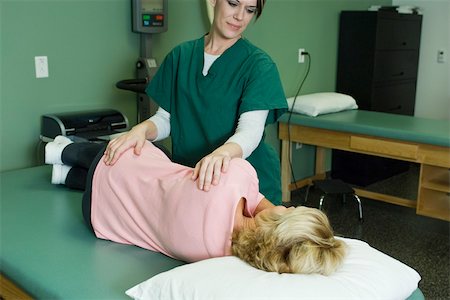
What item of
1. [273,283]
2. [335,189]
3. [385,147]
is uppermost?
[273,283]

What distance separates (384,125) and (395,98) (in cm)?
152

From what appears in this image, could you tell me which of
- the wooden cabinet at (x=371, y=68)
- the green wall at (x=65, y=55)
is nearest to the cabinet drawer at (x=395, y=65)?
the wooden cabinet at (x=371, y=68)

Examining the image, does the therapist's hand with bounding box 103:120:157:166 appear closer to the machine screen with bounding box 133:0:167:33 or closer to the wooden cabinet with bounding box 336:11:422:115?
the machine screen with bounding box 133:0:167:33

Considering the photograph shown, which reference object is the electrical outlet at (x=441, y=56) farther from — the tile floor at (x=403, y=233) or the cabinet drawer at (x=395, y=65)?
the tile floor at (x=403, y=233)

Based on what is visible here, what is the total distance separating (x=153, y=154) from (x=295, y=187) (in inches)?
104

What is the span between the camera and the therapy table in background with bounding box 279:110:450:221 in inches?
118

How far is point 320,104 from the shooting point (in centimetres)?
360

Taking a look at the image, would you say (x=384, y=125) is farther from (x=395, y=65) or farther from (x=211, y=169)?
(x=211, y=169)

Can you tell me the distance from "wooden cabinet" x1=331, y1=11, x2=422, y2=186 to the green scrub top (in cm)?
271

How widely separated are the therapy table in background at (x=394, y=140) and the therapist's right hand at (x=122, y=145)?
195 centimetres

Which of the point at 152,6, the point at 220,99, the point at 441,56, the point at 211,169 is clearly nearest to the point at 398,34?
the point at 441,56

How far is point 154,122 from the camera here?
1.74m

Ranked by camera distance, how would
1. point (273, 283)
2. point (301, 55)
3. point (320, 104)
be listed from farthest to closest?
1. point (301, 55)
2. point (320, 104)
3. point (273, 283)

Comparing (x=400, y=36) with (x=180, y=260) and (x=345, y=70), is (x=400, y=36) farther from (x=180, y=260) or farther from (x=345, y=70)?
(x=180, y=260)
